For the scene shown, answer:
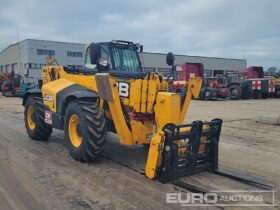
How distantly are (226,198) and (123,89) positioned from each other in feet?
9.05

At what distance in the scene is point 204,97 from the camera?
27688 millimetres

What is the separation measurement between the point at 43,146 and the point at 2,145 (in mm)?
1034

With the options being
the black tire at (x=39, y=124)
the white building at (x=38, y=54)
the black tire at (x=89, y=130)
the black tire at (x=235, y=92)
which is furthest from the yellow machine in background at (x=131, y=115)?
the white building at (x=38, y=54)

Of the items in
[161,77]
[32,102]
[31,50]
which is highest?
[31,50]

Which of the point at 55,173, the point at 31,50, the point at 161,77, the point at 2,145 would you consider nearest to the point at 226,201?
the point at 161,77

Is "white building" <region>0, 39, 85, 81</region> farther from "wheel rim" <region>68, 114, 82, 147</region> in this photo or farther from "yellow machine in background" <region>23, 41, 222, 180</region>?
"wheel rim" <region>68, 114, 82, 147</region>

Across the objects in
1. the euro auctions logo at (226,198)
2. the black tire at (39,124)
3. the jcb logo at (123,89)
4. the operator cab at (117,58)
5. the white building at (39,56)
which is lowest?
the euro auctions logo at (226,198)

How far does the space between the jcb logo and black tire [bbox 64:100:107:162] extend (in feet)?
1.74

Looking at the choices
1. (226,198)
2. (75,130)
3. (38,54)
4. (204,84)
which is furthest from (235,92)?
(38,54)

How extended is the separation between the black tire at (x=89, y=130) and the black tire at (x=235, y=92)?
960 inches

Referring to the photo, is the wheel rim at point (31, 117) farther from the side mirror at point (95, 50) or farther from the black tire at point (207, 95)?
the black tire at point (207, 95)

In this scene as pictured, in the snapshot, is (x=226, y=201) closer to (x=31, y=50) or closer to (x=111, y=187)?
(x=111, y=187)

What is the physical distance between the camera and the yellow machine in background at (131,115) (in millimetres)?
5578

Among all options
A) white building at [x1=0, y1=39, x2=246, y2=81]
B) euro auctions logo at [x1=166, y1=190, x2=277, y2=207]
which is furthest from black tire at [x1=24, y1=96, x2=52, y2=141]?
white building at [x1=0, y1=39, x2=246, y2=81]
